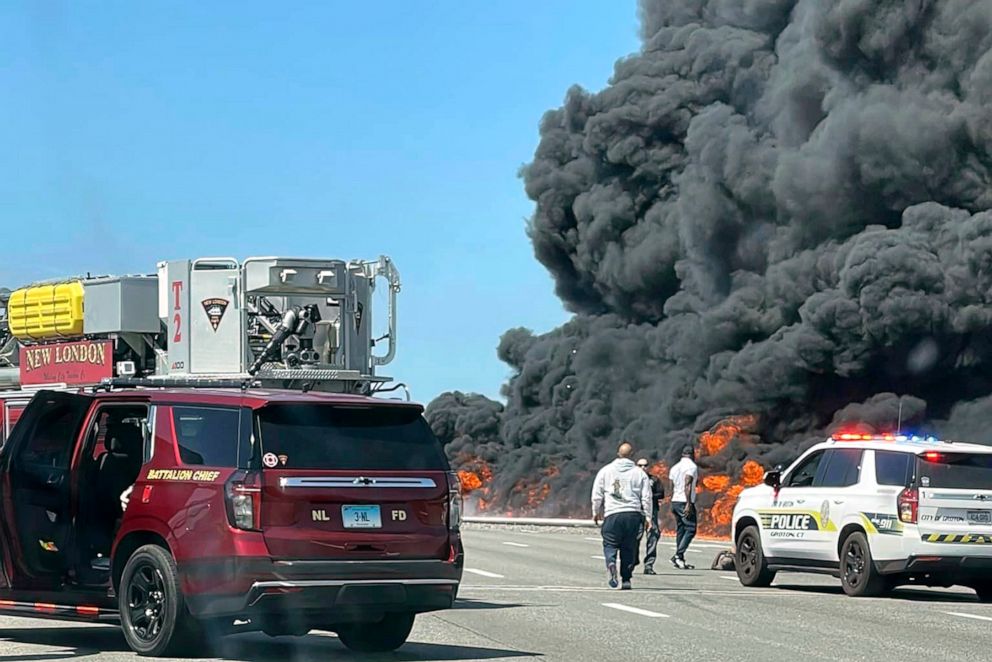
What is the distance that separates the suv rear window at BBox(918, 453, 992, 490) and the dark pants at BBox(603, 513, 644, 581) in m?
3.28

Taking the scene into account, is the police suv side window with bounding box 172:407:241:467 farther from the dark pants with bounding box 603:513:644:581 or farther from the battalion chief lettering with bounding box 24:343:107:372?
the dark pants with bounding box 603:513:644:581

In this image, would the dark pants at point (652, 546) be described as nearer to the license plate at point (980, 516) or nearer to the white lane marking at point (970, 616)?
the license plate at point (980, 516)

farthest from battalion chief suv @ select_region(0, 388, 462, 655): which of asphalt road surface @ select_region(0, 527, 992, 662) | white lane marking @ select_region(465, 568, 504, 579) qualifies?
white lane marking @ select_region(465, 568, 504, 579)

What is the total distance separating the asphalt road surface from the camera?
1231 cm

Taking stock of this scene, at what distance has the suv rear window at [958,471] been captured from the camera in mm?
18297

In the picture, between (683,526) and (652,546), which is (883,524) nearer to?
(652,546)

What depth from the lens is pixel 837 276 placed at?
51.9 meters

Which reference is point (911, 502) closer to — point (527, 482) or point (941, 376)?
point (941, 376)

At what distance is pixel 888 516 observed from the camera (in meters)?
18.2

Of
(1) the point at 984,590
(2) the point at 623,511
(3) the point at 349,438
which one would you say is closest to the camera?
(3) the point at 349,438

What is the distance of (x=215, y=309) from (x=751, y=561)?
23.5ft

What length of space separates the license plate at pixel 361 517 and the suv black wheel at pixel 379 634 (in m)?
0.96

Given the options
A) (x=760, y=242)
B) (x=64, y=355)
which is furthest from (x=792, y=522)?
(x=760, y=242)

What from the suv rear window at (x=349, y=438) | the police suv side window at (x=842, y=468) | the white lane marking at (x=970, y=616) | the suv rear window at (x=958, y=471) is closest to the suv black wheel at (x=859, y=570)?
the police suv side window at (x=842, y=468)
